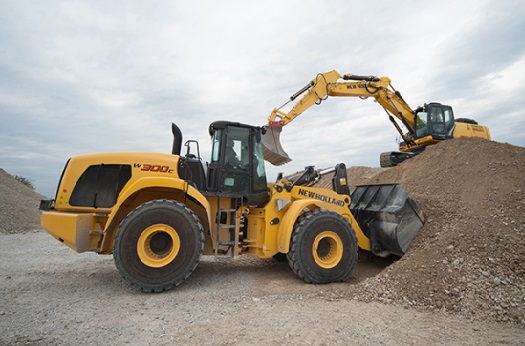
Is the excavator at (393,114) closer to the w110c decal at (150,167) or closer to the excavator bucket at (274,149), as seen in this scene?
the excavator bucket at (274,149)

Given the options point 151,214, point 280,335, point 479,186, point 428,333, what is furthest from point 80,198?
point 479,186

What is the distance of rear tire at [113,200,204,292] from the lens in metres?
4.66

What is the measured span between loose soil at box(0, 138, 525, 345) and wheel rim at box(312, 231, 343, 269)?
1.24 feet

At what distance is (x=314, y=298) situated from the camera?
448cm

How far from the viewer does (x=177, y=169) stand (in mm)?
5375

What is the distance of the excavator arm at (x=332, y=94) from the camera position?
9188mm

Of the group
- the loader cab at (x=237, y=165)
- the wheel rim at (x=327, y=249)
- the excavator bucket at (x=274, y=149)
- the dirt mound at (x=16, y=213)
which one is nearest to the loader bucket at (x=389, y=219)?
the wheel rim at (x=327, y=249)

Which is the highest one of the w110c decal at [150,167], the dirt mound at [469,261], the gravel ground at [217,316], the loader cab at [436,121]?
the loader cab at [436,121]

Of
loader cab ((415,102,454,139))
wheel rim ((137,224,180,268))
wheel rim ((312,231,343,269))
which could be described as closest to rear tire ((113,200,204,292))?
wheel rim ((137,224,180,268))

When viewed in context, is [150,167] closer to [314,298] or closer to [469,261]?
[314,298]

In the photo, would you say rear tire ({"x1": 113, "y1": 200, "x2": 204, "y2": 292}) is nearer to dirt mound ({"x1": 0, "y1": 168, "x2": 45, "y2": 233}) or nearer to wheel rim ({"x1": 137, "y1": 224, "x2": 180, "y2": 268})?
wheel rim ({"x1": 137, "y1": 224, "x2": 180, "y2": 268})

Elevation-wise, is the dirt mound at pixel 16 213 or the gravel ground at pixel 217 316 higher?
the dirt mound at pixel 16 213

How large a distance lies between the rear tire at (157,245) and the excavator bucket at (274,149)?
383 centimetres

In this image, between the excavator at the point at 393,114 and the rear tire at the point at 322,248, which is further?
the excavator at the point at 393,114
